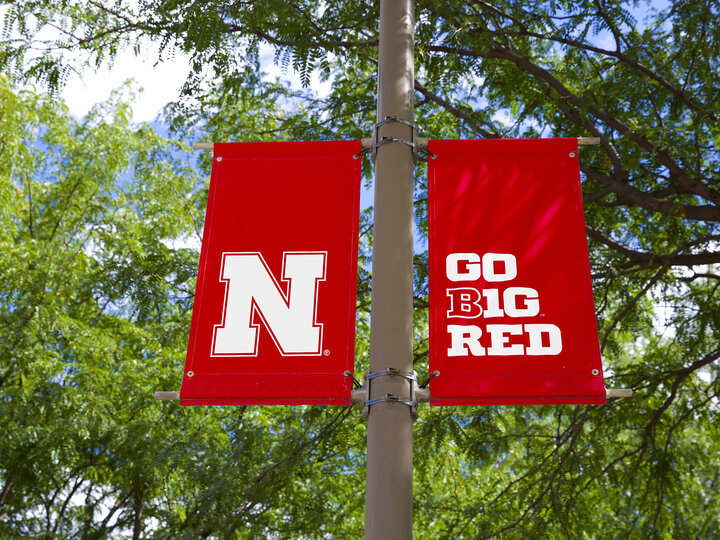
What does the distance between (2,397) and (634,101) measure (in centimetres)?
1027

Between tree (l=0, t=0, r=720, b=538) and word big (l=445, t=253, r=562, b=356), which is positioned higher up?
tree (l=0, t=0, r=720, b=538)

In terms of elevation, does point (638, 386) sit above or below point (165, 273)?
below

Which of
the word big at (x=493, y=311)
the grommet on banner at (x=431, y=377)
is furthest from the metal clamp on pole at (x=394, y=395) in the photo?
the word big at (x=493, y=311)

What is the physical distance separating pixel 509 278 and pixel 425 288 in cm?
448

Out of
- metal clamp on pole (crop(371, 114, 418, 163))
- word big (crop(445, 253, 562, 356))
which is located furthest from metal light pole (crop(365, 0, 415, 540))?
word big (crop(445, 253, 562, 356))

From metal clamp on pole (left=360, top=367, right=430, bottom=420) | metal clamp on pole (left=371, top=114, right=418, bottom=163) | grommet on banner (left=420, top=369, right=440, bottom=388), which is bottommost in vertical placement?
metal clamp on pole (left=360, top=367, right=430, bottom=420)

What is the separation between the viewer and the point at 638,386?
304 inches

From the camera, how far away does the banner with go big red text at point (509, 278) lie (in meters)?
3.32

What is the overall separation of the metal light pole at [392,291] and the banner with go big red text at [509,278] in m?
0.27

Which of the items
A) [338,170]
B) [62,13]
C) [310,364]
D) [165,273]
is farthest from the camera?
[165,273]

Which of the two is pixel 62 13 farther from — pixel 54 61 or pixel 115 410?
pixel 115 410

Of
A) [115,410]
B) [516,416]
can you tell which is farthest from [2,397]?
[516,416]

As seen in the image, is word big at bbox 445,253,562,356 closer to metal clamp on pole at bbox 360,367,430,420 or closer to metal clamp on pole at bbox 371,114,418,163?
metal clamp on pole at bbox 360,367,430,420

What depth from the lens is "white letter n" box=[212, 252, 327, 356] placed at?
3.47 m
